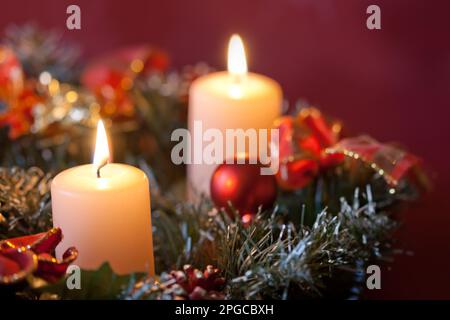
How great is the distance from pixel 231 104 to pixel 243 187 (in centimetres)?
15

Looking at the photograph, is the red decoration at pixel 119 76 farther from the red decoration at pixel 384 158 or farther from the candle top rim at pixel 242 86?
the red decoration at pixel 384 158

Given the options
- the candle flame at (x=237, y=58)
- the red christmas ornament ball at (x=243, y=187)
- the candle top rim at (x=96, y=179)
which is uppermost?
the candle flame at (x=237, y=58)

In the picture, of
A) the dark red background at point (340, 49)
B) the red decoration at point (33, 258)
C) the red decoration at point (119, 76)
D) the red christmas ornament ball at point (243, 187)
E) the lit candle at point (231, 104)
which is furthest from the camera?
the dark red background at point (340, 49)

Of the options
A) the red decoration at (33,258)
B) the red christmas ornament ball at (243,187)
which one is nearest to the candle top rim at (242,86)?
the red christmas ornament ball at (243,187)

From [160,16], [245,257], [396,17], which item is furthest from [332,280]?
[160,16]

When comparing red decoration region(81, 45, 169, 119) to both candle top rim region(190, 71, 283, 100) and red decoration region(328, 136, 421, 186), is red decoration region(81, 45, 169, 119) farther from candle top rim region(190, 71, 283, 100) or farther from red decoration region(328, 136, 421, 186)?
red decoration region(328, 136, 421, 186)

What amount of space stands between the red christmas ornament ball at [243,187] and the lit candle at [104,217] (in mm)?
101

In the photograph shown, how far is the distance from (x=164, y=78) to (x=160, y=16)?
280mm

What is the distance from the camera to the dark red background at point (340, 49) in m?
1.13

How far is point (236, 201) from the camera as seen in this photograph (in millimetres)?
710

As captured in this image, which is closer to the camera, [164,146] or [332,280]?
[332,280]

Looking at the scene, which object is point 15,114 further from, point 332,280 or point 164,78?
point 332,280

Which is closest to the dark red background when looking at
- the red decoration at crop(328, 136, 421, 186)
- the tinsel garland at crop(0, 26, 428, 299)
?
the tinsel garland at crop(0, 26, 428, 299)
